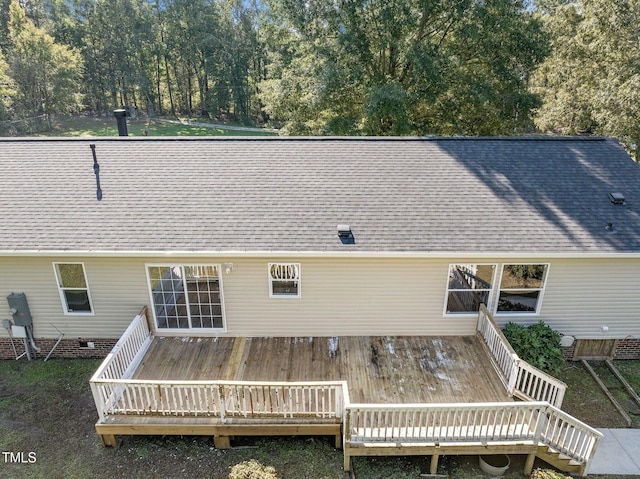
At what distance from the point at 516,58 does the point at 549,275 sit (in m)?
13.3

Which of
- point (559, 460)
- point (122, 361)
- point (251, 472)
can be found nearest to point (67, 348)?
point (122, 361)

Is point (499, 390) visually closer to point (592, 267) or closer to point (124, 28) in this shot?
point (592, 267)

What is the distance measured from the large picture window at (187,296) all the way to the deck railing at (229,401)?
2.07m

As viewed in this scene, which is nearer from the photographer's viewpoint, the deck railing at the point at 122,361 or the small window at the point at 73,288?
the deck railing at the point at 122,361

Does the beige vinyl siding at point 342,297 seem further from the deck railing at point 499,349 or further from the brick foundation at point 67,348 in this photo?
the deck railing at point 499,349

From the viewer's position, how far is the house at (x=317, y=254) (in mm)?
8773

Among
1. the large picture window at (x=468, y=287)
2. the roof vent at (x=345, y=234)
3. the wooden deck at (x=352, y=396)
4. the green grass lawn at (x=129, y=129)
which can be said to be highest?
the roof vent at (x=345, y=234)

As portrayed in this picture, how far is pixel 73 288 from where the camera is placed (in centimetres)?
929

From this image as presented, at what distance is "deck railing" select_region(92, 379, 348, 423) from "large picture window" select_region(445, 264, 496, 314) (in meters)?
3.87

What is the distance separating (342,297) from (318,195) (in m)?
2.52

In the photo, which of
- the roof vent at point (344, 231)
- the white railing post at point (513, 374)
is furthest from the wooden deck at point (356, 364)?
the roof vent at point (344, 231)

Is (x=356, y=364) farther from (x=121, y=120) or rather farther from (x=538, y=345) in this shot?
(x=121, y=120)

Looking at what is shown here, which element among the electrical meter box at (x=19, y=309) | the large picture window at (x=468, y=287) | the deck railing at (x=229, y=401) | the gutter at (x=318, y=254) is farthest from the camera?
the large picture window at (x=468, y=287)

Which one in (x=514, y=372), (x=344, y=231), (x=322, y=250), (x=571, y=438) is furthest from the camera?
(x=344, y=231)
